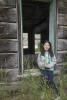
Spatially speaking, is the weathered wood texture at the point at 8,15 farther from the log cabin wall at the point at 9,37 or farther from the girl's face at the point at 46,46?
the girl's face at the point at 46,46

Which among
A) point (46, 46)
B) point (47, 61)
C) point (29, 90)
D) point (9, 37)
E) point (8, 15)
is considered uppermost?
point (8, 15)

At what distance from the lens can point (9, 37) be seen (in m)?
3.07

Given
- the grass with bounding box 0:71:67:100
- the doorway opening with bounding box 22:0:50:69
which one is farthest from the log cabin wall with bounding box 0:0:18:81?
the doorway opening with bounding box 22:0:50:69

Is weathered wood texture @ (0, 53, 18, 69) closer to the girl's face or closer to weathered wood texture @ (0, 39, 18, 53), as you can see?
weathered wood texture @ (0, 39, 18, 53)

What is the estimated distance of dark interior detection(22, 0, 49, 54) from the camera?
566 cm

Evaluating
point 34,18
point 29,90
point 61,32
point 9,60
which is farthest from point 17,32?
point 34,18

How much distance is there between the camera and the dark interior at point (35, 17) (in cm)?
566

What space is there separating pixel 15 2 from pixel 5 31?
26.1 inches

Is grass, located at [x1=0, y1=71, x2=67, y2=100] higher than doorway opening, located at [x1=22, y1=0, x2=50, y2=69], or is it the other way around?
doorway opening, located at [x1=22, y1=0, x2=50, y2=69]

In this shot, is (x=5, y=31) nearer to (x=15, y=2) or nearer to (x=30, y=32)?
(x=15, y=2)

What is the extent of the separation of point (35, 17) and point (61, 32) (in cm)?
413

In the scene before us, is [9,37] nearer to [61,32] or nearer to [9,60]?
[9,60]

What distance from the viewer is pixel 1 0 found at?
296 cm

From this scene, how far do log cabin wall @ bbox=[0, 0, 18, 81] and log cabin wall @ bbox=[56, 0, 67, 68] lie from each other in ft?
3.36
